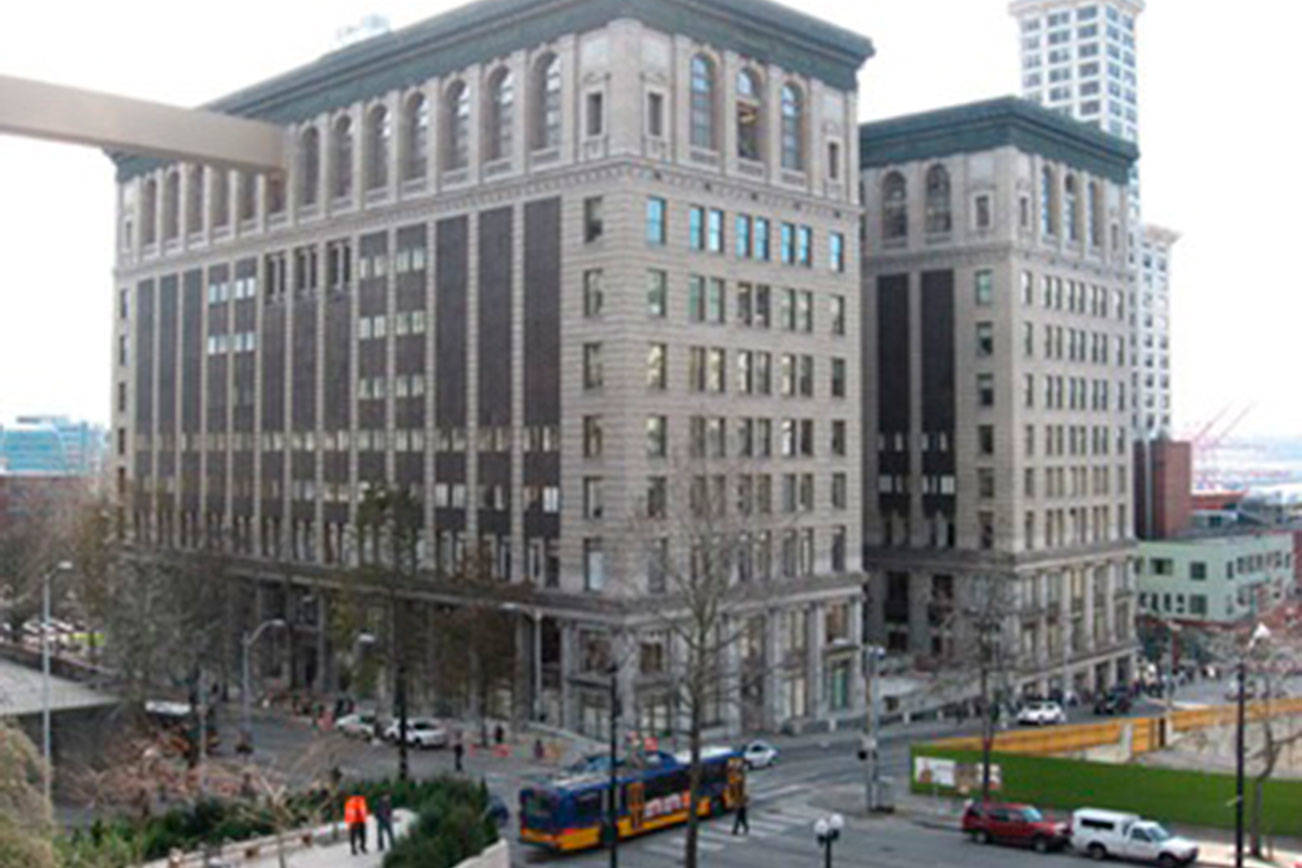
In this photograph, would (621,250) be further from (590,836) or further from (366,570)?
(590,836)

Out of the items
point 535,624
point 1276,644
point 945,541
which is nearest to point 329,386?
point 535,624

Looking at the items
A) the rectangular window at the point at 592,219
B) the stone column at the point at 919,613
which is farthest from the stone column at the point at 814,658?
the rectangular window at the point at 592,219

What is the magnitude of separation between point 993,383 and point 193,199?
56.4 metres

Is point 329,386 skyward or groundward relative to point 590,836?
skyward

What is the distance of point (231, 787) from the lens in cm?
4422

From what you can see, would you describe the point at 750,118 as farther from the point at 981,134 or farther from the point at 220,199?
the point at 220,199

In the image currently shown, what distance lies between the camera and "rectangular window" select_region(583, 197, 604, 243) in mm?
71375

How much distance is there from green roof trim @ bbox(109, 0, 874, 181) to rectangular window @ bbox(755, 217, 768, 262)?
8.90m

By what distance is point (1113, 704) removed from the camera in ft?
303

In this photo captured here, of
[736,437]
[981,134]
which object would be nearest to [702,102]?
[736,437]

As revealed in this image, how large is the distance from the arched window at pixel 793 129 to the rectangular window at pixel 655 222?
1108 cm

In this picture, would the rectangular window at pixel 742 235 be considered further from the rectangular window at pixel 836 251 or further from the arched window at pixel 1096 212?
the arched window at pixel 1096 212

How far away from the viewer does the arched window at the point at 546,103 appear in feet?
243

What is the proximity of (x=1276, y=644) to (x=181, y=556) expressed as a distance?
6303 cm
